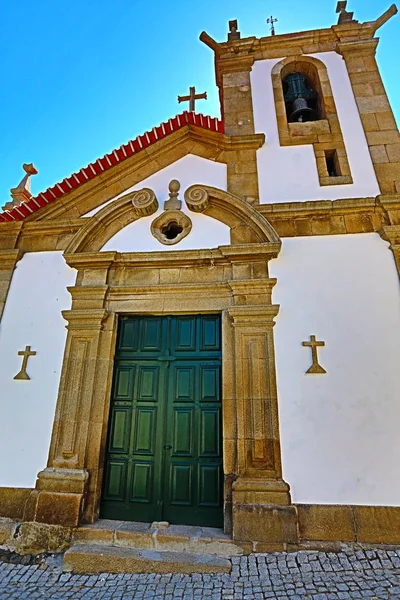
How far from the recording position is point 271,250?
14.1ft

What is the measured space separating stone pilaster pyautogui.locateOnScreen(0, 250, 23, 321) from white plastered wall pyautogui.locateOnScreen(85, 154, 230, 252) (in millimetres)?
1189

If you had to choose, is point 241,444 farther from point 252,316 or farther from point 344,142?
point 344,142

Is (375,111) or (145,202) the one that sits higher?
(375,111)

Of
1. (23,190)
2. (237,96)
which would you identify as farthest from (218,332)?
(23,190)

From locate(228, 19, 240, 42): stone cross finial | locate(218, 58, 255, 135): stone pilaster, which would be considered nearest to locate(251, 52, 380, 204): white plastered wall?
locate(218, 58, 255, 135): stone pilaster

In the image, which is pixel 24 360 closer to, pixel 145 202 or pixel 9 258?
pixel 9 258

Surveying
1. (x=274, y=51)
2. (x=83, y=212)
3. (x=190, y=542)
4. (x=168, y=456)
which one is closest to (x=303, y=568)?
(x=190, y=542)

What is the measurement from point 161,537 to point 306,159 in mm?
5036

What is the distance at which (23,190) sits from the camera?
6840 mm

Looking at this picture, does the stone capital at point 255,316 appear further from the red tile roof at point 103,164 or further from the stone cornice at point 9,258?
the stone cornice at point 9,258

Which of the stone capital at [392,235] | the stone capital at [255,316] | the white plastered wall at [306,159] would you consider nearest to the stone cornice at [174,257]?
the stone capital at [255,316]

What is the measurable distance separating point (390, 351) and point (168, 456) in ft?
8.92

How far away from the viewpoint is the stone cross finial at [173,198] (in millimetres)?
4895

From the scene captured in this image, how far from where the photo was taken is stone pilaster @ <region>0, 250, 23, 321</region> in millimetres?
4754
